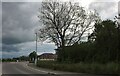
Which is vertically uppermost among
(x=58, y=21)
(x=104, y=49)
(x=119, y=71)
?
(x=58, y=21)

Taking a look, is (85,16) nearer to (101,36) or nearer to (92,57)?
(92,57)

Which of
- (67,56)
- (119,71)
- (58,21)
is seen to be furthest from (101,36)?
(58,21)

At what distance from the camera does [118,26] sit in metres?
36.6

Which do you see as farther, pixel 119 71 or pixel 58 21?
pixel 58 21

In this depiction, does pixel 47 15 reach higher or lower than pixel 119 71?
higher

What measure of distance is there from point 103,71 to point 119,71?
3.31m

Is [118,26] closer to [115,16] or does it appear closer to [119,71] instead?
[115,16]

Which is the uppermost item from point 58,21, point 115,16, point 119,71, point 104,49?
point 58,21

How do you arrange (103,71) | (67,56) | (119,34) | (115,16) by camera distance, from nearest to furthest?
(103,71)
(119,34)
(115,16)
(67,56)

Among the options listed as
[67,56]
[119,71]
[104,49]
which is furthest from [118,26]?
[67,56]

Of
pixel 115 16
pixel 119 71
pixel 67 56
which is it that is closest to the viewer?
pixel 119 71

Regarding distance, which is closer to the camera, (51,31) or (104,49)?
(104,49)

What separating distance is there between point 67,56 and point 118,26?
946 inches

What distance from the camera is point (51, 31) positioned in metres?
71.8
